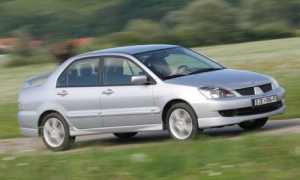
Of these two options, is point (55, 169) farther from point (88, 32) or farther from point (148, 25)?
point (88, 32)

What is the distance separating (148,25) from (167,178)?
5912 cm

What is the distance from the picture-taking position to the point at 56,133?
12.2 metres

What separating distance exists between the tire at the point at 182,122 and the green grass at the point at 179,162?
1650mm

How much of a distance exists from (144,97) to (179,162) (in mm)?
3384

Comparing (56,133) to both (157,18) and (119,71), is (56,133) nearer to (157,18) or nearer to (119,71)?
(119,71)

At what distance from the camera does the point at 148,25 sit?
66.2 m

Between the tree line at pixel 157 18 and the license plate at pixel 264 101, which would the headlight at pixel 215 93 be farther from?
the tree line at pixel 157 18

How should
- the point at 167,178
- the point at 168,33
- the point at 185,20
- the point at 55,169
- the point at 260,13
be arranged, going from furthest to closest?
the point at 260,13 → the point at 185,20 → the point at 168,33 → the point at 55,169 → the point at 167,178

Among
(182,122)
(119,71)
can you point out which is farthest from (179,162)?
(119,71)

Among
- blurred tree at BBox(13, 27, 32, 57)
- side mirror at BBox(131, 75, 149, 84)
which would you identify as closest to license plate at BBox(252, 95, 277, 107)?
side mirror at BBox(131, 75, 149, 84)

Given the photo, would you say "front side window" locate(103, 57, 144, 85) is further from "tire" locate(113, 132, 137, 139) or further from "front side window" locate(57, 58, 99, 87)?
"tire" locate(113, 132, 137, 139)

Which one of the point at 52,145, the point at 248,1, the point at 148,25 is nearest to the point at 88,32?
the point at 248,1

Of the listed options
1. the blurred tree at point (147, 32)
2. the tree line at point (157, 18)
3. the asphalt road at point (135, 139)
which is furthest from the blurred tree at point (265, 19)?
the asphalt road at point (135, 139)

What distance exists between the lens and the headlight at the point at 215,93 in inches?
413
